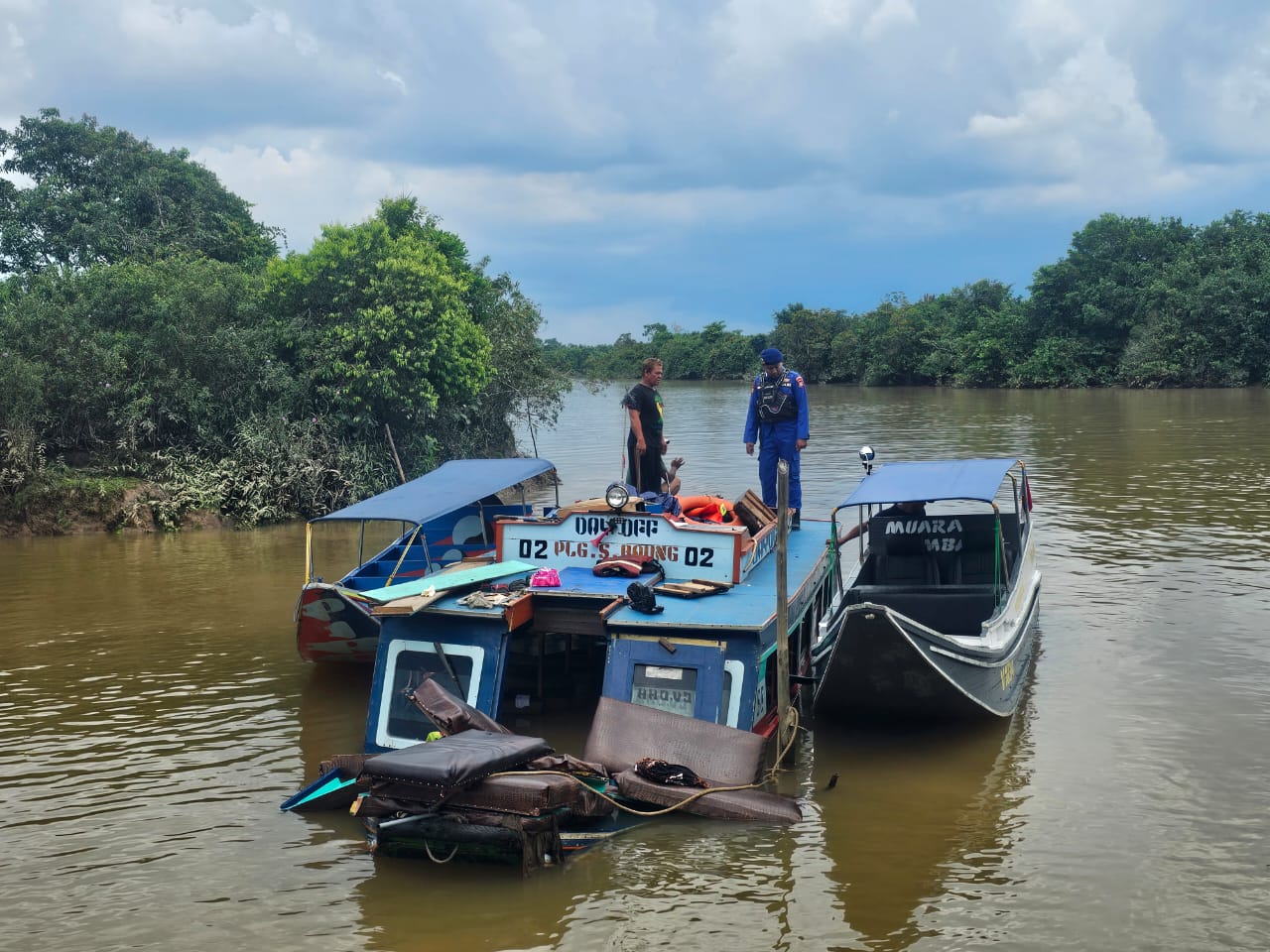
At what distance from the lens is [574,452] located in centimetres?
3456

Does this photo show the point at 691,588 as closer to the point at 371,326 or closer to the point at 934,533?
the point at 934,533

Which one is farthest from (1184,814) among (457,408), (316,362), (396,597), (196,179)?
(196,179)

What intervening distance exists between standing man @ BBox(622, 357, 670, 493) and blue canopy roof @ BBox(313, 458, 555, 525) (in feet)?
3.42

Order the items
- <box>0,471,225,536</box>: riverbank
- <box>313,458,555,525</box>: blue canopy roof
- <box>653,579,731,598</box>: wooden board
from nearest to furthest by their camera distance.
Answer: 1. <box>653,579,731,598</box>: wooden board
2. <box>313,458,555,525</box>: blue canopy roof
3. <box>0,471,225,536</box>: riverbank

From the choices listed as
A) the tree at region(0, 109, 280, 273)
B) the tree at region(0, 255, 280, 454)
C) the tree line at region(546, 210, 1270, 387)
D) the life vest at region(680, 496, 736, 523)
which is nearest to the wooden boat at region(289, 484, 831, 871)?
the life vest at region(680, 496, 736, 523)

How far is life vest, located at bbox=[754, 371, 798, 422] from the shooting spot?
13.0m

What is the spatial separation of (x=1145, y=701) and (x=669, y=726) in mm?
4826

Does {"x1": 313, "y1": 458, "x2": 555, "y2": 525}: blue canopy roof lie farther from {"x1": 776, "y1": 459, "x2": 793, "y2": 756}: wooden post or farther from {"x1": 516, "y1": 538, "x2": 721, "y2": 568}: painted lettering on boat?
{"x1": 776, "y1": 459, "x2": 793, "y2": 756}: wooden post

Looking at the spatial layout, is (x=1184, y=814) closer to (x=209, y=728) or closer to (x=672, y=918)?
(x=672, y=918)

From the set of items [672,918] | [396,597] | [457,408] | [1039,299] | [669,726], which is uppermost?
[1039,299]

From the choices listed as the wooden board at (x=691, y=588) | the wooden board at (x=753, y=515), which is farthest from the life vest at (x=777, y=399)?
the wooden board at (x=691, y=588)

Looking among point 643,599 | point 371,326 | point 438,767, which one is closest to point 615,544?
point 643,599

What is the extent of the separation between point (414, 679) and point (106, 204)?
30214mm

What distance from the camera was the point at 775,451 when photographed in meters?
13.3
